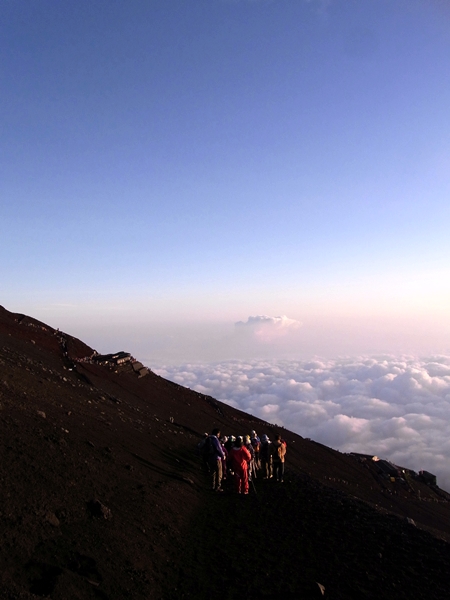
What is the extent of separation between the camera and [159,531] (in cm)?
725

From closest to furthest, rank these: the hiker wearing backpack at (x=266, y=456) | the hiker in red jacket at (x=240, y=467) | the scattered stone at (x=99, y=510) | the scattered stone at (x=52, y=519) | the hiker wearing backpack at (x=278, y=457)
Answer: the scattered stone at (x=52, y=519), the scattered stone at (x=99, y=510), the hiker in red jacket at (x=240, y=467), the hiker wearing backpack at (x=278, y=457), the hiker wearing backpack at (x=266, y=456)

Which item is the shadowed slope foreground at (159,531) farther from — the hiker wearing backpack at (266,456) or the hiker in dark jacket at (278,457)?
the hiker wearing backpack at (266,456)

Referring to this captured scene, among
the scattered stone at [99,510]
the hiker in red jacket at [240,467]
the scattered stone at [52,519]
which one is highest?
the hiker in red jacket at [240,467]

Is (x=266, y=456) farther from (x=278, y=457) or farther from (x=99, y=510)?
(x=99, y=510)

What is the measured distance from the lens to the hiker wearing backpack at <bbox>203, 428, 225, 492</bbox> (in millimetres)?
11062

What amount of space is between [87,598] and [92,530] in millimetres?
1581

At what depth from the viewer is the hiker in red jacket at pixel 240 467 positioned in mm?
11203

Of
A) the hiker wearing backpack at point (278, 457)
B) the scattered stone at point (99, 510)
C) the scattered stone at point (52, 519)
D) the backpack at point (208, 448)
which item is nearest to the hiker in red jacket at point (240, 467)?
the backpack at point (208, 448)

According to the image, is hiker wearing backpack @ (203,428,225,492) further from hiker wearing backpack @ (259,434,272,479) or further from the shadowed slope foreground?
hiker wearing backpack @ (259,434,272,479)

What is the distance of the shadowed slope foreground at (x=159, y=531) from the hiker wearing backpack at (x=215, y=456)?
46cm

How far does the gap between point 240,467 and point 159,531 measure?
4278 mm

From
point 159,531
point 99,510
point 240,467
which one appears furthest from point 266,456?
point 99,510

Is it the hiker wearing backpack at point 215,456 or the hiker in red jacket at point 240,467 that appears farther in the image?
the hiker in red jacket at point 240,467

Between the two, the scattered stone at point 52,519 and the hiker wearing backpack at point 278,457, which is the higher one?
the hiker wearing backpack at point 278,457
